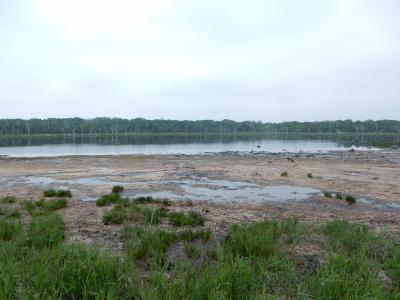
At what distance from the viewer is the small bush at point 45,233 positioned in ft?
22.5

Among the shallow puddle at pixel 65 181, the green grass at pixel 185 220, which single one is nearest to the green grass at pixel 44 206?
the green grass at pixel 185 220

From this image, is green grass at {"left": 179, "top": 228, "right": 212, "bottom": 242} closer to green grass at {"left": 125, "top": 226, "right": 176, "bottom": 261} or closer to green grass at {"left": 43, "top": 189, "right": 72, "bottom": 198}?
green grass at {"left": 125, "top": 226, "right": 176, "bottom": 261}

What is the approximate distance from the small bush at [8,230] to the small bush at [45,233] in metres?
0.27

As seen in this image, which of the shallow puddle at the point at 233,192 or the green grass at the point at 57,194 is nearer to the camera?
the green grass at the point at 57,194

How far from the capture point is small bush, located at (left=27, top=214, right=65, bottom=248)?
22.5ft

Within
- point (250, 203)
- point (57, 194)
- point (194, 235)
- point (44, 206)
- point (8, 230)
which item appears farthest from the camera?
point (57, 194)

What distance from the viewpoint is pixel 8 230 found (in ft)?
25.0

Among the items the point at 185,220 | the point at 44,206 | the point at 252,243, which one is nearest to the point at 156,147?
the point at 44,206

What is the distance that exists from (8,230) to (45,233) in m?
0.97

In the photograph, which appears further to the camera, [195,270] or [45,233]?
[45,233]

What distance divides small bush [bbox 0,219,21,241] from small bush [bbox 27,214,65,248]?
0.27 metres

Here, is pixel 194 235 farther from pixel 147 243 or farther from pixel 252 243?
pixel 252 243

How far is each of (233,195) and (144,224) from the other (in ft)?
29.4

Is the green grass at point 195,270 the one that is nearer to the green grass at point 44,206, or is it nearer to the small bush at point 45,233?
the small bush at point 45,233
